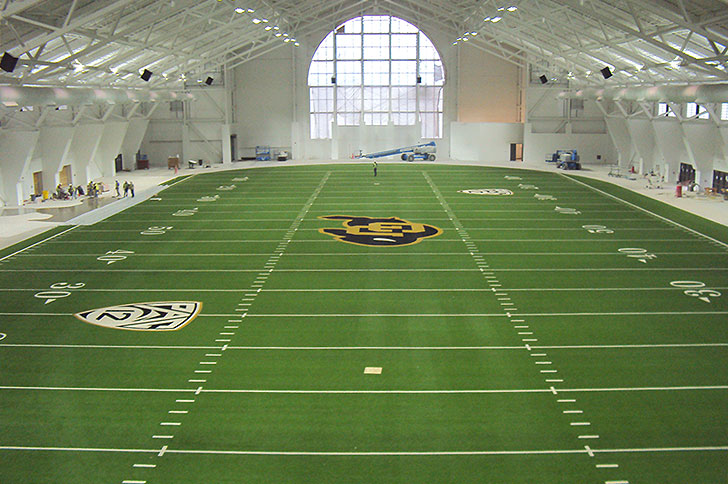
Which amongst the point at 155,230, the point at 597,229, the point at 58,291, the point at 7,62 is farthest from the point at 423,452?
the point at 155,230

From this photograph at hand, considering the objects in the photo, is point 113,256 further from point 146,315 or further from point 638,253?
point 638,253

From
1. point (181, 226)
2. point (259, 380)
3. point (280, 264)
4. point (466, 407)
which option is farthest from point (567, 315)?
point (181, 226)

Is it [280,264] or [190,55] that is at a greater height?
[190,55]

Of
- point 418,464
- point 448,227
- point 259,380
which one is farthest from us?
point 448,227

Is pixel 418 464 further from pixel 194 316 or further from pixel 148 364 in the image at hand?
pixel 194 316

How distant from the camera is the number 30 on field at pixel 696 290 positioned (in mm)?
17844

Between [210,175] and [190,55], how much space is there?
27.7 feet

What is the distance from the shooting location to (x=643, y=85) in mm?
40250

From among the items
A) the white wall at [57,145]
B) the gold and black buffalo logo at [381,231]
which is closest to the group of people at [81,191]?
the white wall at [57,145]

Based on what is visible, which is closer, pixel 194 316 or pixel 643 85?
pixel 194 316

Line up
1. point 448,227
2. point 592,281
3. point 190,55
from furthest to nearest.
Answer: point 190,55 → point 448,227 → point 592,281

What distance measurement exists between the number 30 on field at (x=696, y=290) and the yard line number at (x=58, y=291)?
15273 millimetres

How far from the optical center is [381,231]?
27.2 meters

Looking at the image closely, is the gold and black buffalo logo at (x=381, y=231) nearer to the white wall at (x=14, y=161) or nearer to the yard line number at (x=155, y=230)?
the yard line number at (x=155, y=230)
